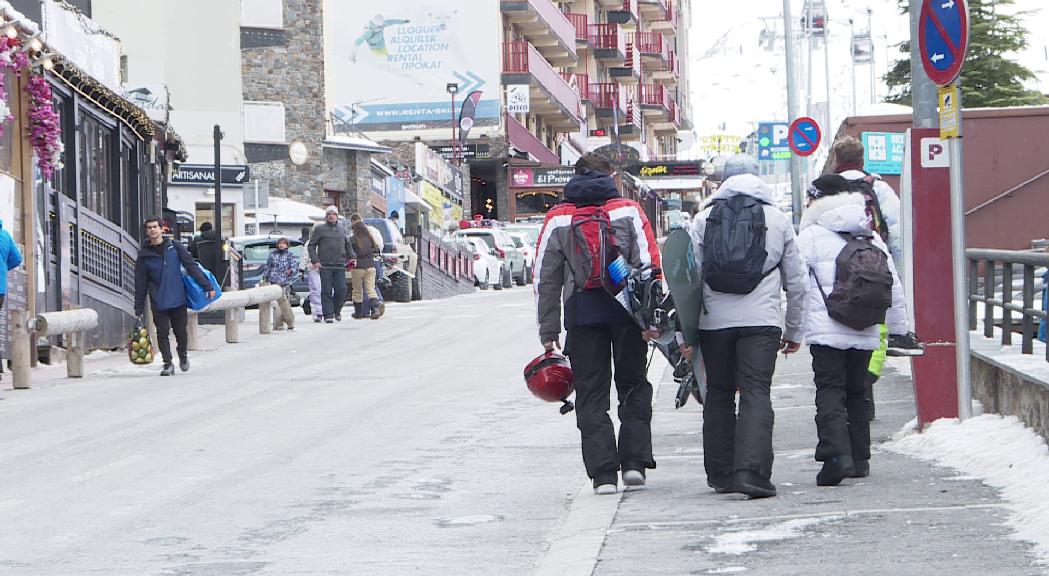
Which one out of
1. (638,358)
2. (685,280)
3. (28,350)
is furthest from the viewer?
(28,350)

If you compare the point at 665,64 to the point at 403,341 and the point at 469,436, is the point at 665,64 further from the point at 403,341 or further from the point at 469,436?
the point at 469,436

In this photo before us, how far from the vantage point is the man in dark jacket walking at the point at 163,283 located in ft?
61.6

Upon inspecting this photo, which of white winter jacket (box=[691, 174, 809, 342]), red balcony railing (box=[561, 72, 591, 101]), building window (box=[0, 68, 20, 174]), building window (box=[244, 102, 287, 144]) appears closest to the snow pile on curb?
white winter jacket (box=[691, 174, 809, 342])

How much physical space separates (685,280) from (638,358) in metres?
0.70

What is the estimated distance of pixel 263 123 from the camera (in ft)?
161

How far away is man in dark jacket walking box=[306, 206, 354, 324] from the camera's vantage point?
93.4 ft

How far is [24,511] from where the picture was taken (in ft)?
29.5

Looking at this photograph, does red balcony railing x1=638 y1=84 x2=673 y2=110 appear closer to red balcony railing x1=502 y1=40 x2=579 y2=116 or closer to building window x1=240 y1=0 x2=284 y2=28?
red balcony railing x1=502 y1=40 x2=579 y2=116

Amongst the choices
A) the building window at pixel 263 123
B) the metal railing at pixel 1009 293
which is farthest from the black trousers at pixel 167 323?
the building window at pixel 263 123

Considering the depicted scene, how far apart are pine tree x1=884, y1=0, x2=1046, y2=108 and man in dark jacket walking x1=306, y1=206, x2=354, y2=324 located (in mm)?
24910

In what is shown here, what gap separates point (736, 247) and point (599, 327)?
0.91 meters

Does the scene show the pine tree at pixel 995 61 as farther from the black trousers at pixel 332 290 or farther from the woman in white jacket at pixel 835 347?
the woman in white jacket at pixel 835 347

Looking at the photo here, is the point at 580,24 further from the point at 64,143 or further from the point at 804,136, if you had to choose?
the point at 64,143

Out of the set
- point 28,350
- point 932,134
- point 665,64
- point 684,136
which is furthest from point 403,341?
point 684,136
